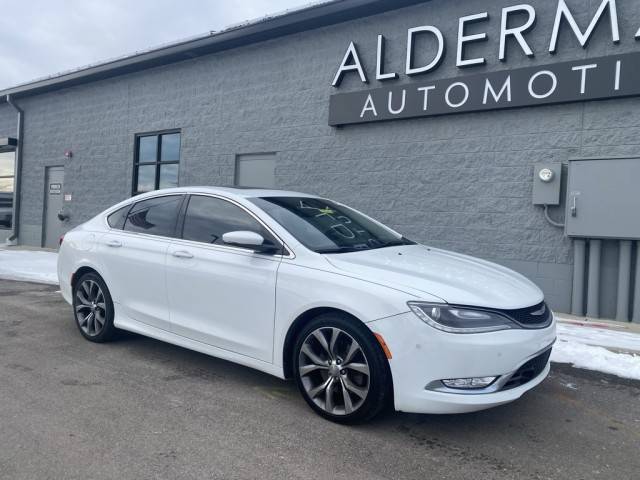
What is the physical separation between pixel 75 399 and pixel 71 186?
12248mm

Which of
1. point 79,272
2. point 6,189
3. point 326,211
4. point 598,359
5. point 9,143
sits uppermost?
point 9,143

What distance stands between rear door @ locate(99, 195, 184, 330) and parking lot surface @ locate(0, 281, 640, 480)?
489 mm

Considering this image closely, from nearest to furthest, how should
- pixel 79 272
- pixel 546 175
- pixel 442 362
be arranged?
1. pixel 442 362
2. pixel 79 272
3. pixel 546 175

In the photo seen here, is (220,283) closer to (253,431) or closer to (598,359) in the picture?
(253,431)

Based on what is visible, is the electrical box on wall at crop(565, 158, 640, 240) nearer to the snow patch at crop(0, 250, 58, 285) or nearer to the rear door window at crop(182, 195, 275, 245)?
the rear door window at crop(182, 195, 275, 245)

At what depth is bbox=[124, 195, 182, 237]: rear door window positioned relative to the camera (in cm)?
480

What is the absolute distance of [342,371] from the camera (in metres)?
3.45

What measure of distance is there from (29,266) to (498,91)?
9.54m

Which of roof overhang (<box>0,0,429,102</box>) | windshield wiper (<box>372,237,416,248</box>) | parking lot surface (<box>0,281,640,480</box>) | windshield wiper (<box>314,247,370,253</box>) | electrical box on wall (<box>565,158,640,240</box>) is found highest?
roof overhang (<box>0,0,429,102</box>)

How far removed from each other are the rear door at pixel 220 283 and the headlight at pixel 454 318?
1116 mm

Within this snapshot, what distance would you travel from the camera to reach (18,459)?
2971mm

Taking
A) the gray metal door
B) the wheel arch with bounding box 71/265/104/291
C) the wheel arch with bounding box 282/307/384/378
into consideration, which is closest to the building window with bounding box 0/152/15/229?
the gray metal door

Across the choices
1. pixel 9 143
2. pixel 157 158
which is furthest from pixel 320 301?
pixel 9 143

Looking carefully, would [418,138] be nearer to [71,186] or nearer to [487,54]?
[487,54]
